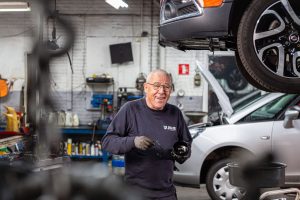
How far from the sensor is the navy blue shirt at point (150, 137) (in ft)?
7.77

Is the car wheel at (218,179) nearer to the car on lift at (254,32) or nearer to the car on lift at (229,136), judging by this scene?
the car on lift at (229,136)

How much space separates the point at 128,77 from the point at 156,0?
69.4 inches

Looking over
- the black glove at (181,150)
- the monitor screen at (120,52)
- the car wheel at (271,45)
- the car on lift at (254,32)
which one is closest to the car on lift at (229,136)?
the black glove at (181,150)

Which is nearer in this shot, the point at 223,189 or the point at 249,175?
the point at 249,175

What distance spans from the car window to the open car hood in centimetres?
24

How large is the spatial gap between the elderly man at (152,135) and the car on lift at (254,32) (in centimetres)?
40

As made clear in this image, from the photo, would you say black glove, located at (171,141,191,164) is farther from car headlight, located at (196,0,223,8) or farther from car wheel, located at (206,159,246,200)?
car wheel, located at (206,159,246,200)

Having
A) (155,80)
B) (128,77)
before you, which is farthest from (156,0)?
(155,80)

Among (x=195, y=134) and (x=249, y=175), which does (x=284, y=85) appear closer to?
(x=249, y=175)

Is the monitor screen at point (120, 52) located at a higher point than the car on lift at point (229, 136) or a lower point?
higher

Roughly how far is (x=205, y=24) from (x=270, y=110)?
3.56 metres

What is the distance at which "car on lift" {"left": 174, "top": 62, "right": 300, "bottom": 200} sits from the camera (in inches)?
200

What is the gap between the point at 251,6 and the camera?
1839mm

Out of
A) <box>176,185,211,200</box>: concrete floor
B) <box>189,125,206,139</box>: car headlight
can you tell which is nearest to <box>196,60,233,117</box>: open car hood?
<box>189,125,206,139</box>: car headlight
